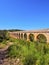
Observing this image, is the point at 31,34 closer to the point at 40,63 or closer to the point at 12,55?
the point at 12,55

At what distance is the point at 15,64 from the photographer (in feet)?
36.2

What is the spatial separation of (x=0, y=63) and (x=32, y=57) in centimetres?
233

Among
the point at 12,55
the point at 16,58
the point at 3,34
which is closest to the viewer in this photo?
the point at 16,58

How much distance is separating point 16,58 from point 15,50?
113cm

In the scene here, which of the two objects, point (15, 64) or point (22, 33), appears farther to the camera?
point (22, 33)

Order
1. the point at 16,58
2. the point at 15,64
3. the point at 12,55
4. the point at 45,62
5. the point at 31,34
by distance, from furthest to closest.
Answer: the point at 31,34
the point at 12,55
the point at 16,58
the point at 15,64
the point at 45,62

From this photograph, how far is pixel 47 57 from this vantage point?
968cm

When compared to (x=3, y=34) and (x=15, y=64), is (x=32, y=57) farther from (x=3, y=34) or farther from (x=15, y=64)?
(x=3, y=34)

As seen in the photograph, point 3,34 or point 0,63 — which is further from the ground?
point 3,34

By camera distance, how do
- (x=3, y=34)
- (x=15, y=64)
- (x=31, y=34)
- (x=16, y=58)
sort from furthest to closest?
(x=31, y=34) < (x=3, y=34) < (x=16, y=58) < (x=15, y=64)

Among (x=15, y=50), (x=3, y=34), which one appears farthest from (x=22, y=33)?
(x=15, y=50)

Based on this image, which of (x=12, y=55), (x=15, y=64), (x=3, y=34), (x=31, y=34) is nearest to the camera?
(x=15, y=64)

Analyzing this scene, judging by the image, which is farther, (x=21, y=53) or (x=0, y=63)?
(x=21, y=53)

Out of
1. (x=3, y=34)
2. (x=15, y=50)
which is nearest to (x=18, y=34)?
(x=3, y=34)
